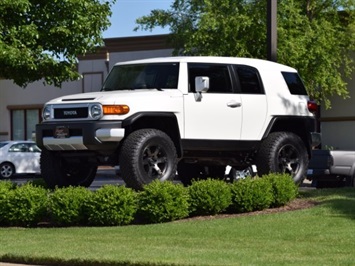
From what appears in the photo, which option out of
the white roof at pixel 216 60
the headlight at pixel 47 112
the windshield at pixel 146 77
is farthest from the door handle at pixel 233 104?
the headlight at pixel 47 112

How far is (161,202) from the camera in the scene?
45.6 ft

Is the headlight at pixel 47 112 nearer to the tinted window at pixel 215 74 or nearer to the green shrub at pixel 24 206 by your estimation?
the green shrub at pixel 24 206

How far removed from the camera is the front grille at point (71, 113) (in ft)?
48.3

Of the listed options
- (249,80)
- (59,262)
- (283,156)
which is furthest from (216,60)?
(59,262)

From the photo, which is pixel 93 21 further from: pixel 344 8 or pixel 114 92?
pixel 344 8

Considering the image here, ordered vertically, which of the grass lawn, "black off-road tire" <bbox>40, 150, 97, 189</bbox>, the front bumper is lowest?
the grass lawn

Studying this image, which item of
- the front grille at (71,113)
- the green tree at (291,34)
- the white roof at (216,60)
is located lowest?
the front grille at (71,113)

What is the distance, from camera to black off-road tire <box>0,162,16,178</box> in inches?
1400

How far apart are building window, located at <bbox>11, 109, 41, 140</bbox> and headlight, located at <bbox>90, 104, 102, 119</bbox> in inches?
1253

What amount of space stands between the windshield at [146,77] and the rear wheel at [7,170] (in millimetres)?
20213

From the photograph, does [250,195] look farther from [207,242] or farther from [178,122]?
[207,242]

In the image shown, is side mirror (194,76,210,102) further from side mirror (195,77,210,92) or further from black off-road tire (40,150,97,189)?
black off-road tire (40,150,97,189)

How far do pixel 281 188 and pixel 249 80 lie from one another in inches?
86.2

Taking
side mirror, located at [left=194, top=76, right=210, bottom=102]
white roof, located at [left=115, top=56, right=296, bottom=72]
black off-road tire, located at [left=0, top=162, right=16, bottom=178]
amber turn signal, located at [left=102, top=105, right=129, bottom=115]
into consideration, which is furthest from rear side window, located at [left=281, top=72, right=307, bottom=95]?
black off-road tire, located at [left=0, top=162, right=16, bottom=178]
